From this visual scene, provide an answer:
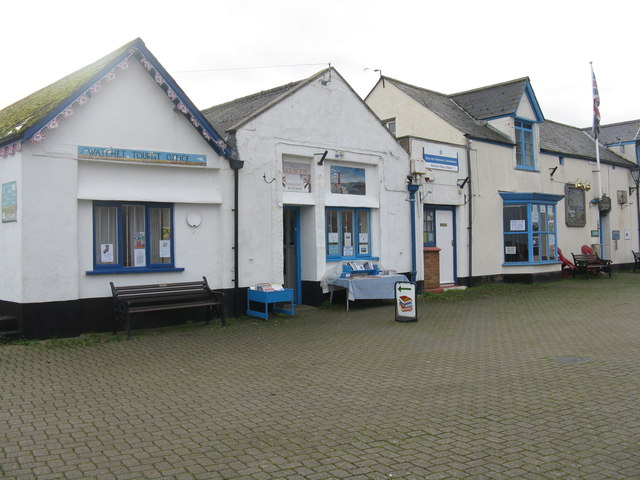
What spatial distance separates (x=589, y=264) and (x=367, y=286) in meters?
12.5

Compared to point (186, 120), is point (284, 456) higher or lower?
lower

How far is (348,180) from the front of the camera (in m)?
15.1

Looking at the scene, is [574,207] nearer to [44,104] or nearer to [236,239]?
[236,239]

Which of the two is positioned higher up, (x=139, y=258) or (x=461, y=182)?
(x=461, y=182)

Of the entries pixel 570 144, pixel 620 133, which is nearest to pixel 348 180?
pixel 570 144

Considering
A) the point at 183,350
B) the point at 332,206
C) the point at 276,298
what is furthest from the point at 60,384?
the point at 332,206

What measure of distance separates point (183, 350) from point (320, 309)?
5152 millimetres

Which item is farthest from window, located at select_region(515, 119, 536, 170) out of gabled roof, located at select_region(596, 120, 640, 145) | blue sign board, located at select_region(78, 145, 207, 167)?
blue sign board, located at select_region(78, 145, 207, 167)

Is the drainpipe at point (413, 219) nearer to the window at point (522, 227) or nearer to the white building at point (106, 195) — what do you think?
the window at point (522, 227)

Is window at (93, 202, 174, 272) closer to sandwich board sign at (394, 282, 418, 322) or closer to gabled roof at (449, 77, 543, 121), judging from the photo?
sandwich board sign at (394, 282, 418, 322)

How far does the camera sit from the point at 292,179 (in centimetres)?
1399

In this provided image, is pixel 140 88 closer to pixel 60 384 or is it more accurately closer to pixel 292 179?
pixel 292 179

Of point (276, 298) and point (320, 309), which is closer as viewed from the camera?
point (276, 298)

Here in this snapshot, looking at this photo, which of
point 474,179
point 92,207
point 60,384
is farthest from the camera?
point 474,179
